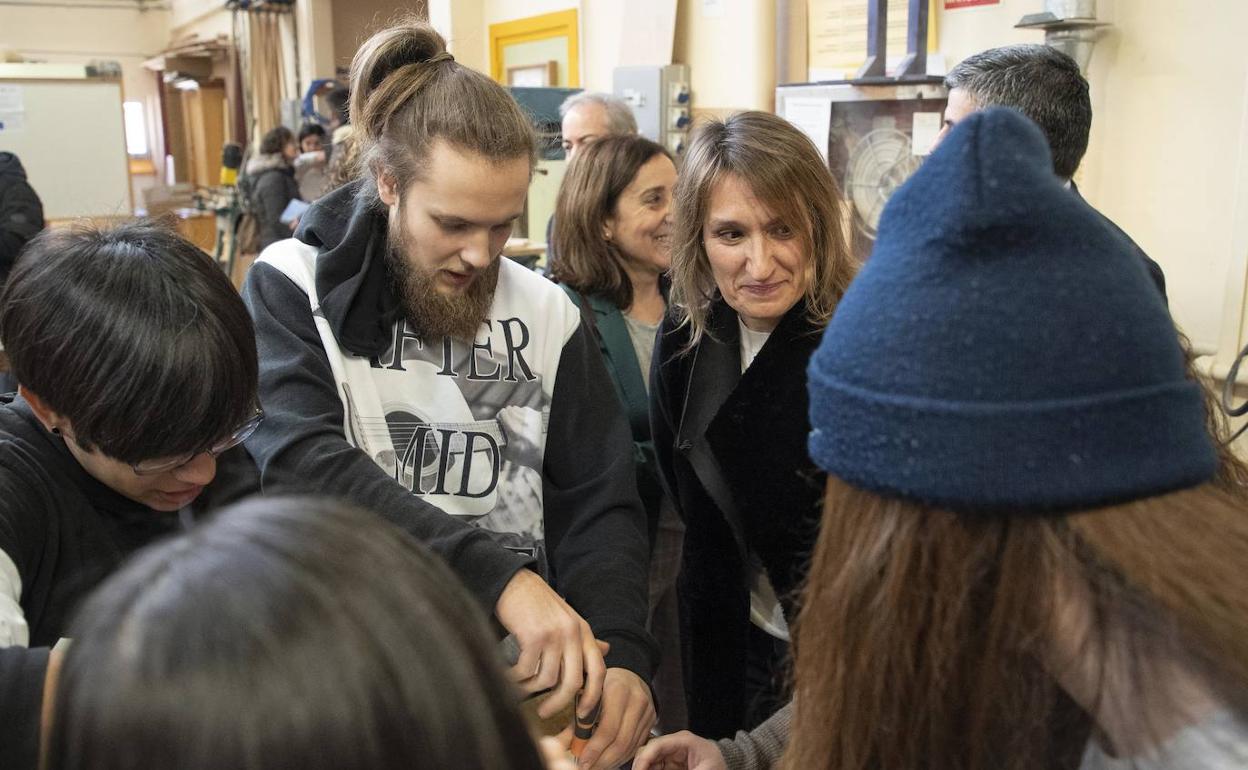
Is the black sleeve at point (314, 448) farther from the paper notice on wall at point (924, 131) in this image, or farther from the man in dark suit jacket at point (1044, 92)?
the paper notice on wall at point (924, 131)

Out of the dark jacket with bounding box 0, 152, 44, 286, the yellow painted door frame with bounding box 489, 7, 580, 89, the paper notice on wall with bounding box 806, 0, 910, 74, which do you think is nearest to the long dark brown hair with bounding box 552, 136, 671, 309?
the paper notice on wall with bounding box 806, 0, 910, 74

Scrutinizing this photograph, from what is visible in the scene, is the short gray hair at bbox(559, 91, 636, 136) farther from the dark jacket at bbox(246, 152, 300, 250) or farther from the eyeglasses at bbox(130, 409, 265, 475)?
the dark jacket at bbox(246, 152, 300, 250)

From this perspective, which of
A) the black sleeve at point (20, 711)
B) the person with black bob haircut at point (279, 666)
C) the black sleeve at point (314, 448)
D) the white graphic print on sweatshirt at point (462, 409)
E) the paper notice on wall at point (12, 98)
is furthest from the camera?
the paper notice on wall at point (12, 98)

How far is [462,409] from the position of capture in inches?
54.9

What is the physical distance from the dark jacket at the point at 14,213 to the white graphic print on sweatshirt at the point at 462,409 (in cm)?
277

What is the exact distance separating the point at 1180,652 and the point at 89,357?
0.94 metres

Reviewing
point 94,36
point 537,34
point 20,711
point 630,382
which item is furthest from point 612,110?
point 94,36

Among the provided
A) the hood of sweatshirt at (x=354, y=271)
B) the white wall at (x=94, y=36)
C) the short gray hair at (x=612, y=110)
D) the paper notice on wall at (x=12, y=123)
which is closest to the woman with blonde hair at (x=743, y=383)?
the hood of sweatshirt at (x=354, y=271)

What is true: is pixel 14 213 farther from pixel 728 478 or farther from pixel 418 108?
pixel 728 478

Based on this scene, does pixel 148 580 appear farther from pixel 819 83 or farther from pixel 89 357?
pixel 819 83

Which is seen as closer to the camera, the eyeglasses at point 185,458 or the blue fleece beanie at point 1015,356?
the blue fleece beanie at point 1015,356

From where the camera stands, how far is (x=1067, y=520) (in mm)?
625

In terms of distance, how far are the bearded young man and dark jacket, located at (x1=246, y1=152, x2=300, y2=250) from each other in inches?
187

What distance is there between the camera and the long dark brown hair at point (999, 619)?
607mm
